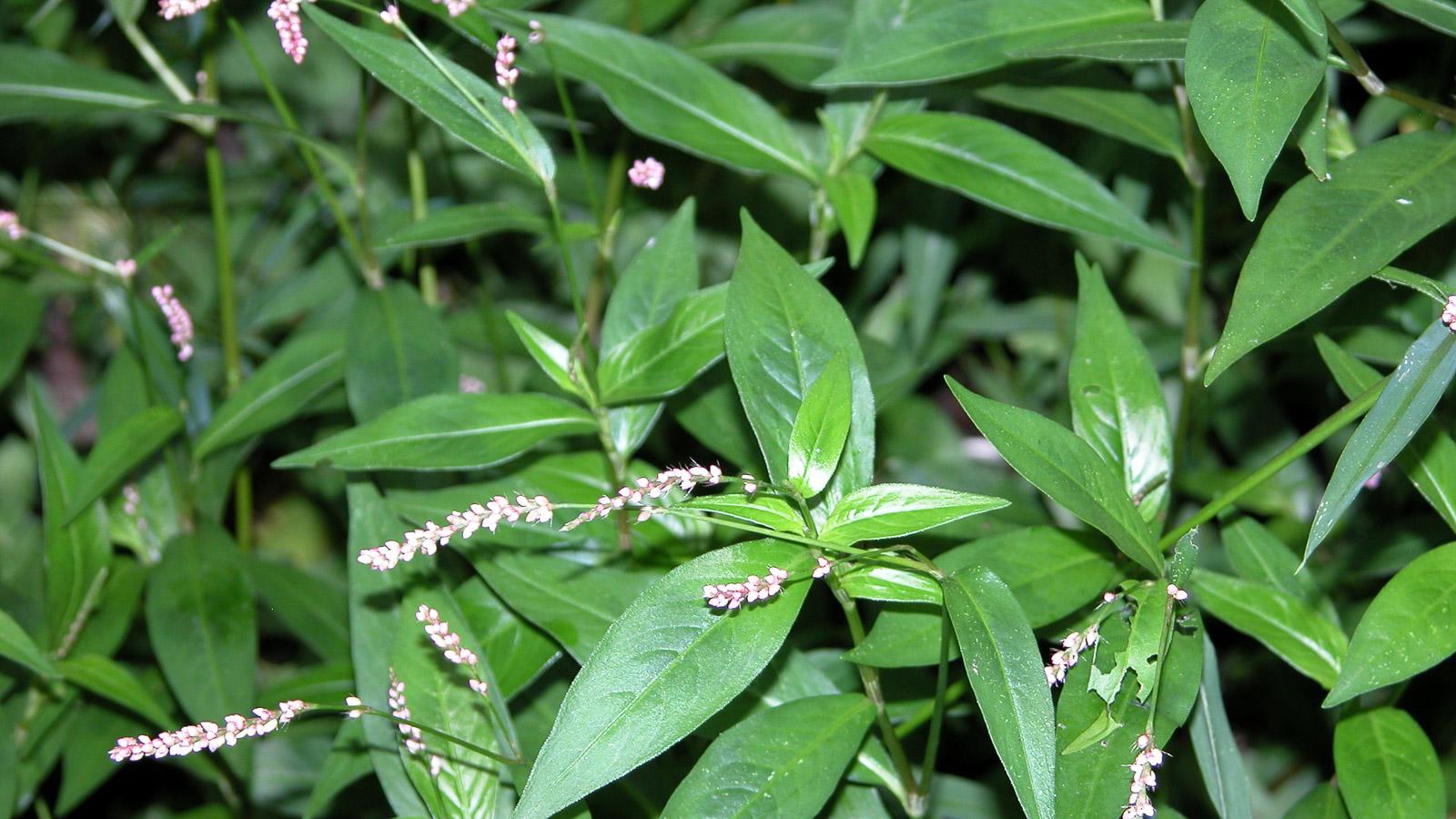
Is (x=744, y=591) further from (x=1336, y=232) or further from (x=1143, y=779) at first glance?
(x=1336, y=232)

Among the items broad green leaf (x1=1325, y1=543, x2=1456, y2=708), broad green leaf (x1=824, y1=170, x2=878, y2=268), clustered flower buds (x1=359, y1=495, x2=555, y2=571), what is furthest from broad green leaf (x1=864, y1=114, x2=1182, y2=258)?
clustered flower buds (x1=359, y1=495, x2=555, y2=571)

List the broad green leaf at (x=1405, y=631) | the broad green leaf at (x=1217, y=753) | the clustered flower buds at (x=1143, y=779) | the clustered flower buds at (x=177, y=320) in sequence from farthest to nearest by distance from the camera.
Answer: the clustered flower buds at (x=177, y=320) < the broad green leaf at (x=1217, y=753) < the broad green leaf at (x=1405, y=631) < the clustered flower buds at (x=1143, y=779)

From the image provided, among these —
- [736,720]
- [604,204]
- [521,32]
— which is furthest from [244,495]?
[736,720]

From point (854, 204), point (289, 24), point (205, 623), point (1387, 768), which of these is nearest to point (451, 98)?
point (289, 24)

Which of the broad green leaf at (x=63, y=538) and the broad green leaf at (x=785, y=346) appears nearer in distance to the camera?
the broad green leaf at (x=785, y=346)

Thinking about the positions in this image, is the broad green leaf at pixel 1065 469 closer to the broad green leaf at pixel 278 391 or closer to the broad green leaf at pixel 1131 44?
the broad green leaf at pixel 1131 44

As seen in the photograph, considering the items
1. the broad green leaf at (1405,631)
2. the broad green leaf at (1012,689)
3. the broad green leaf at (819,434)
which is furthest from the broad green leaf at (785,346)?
the broad green leaf at (1405,631)

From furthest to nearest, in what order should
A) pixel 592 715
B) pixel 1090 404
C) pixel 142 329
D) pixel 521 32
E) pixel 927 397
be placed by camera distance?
1. pixel 927 397
2. pixel 142 329
3. pixel 521 32
4. pixel 1090 404
5. pixel 592 715

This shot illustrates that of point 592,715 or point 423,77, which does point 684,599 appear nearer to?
point 592,715
